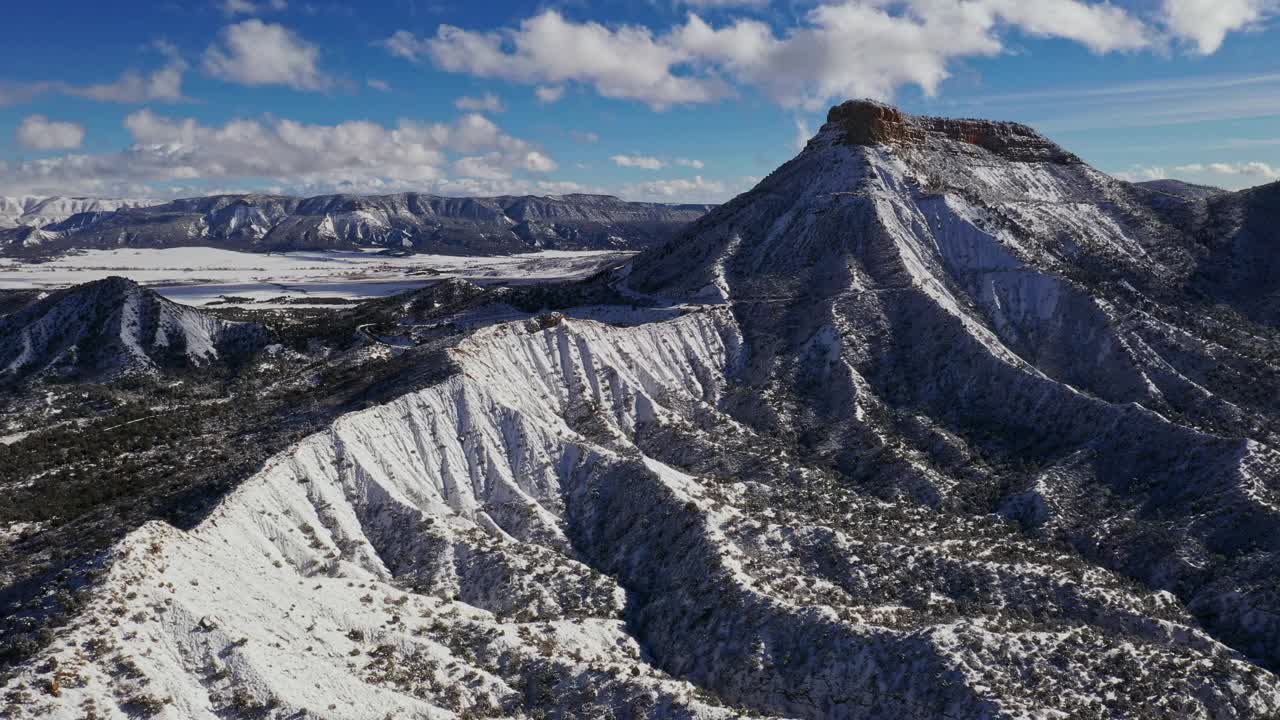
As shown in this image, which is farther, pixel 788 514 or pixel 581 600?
pixel 788 514

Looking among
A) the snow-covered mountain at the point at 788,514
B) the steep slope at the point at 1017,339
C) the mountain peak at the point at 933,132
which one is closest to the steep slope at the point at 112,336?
the snow-covered mountain at the point at 788,514

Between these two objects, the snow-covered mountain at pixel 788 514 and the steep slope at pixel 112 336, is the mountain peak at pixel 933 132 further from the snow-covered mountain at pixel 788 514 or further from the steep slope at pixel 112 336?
the steep slope at pixel 112 336

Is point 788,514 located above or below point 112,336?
→ below

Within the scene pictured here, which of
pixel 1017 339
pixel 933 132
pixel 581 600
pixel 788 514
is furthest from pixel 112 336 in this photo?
pixel 933 132

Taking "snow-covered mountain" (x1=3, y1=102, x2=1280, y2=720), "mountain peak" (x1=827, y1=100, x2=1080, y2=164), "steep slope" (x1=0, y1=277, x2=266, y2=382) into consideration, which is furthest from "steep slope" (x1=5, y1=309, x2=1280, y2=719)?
"mountain peak" (x1=827, y1=100, x2=1080, y2=164)

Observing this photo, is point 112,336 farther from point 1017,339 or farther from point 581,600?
point 1017,339

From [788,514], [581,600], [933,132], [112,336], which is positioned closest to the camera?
[581,600]

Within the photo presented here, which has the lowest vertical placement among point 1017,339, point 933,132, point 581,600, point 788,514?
point 581,600
